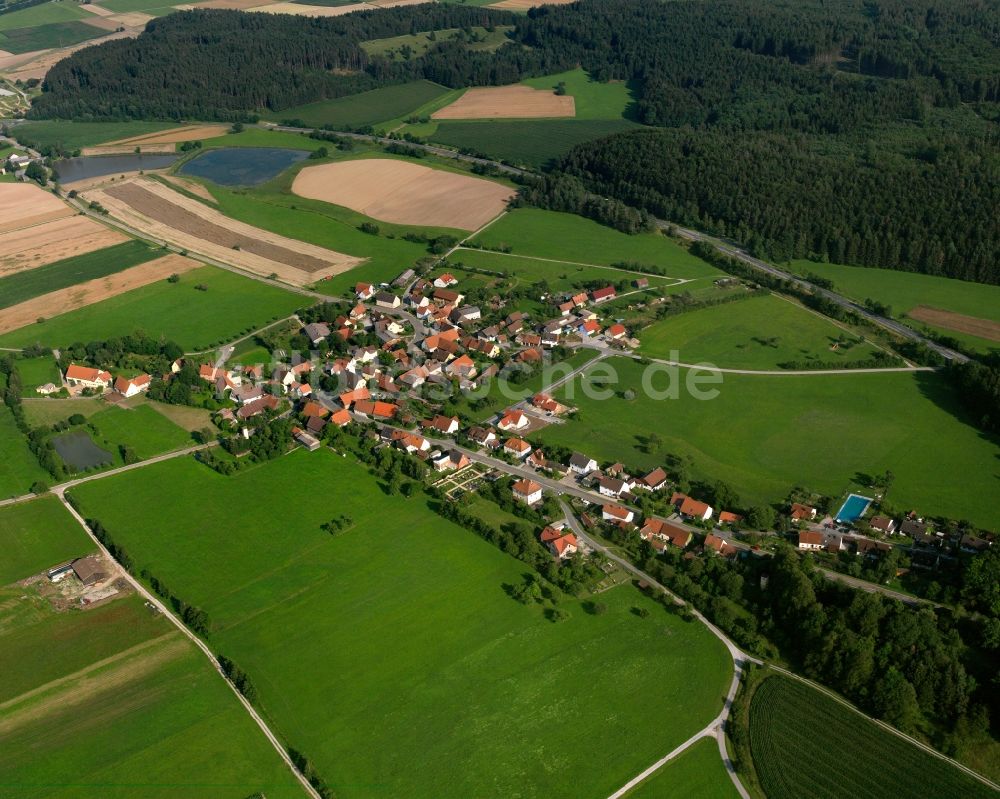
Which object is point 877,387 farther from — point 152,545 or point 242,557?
point 152,545

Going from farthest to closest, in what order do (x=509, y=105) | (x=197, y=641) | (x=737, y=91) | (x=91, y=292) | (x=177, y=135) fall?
(x=509, y=105) < (x=177, y=135) < (x=737, y=91) < (x=91, y=292) < (x=197, y=641)

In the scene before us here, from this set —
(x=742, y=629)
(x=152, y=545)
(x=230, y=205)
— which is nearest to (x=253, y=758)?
(x=152, y=545)

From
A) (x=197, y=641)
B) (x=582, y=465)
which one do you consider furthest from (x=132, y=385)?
(x=582, y=465)

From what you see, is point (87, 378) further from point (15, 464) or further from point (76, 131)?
point (76, 131)

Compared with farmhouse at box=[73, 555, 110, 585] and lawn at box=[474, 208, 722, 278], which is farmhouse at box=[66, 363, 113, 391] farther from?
lawn at box=[474, 208, 722, 278]

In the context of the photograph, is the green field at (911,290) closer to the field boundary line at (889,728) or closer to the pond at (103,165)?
the field boundary line at (889,728)

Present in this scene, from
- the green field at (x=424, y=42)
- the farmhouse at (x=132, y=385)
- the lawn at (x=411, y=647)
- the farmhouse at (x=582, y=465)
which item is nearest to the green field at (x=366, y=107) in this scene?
the green field at (x=424, y=42)
